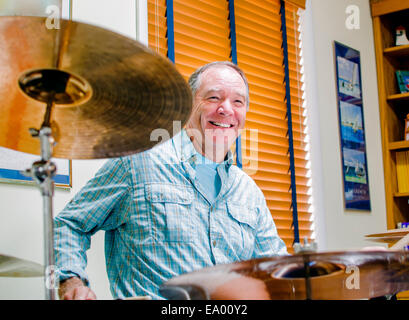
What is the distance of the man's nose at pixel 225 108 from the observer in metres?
1.70

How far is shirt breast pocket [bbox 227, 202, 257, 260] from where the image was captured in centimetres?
156

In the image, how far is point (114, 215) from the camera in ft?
4.74

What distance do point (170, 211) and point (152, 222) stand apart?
0.06 metres

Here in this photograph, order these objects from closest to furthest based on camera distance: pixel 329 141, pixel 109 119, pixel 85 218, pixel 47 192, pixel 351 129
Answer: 1. pixel 47 192
2. pixel 109 119
3. pixel 85 218
4. pixel 329 141
5. pixel 351 129

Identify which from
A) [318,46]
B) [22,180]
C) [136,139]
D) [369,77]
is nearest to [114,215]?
[22,180]

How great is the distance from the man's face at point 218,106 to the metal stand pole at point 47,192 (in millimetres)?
861

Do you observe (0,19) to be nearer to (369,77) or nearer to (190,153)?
(190,153)

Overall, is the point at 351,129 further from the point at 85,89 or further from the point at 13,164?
the point at 85,89

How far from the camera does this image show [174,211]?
1481 mm

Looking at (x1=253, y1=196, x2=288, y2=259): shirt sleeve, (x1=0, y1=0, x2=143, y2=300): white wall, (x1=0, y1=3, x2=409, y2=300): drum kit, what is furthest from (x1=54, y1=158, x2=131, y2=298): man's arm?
(x1=253, y1=196, x2=288, y2=259): shirt sleeve

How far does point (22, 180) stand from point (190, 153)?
504mm

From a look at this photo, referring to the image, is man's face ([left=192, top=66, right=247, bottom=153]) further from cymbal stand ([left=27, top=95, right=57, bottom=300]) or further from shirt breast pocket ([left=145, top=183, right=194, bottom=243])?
cymbal stand ([left=27, top=95, right=57, bottom=300])

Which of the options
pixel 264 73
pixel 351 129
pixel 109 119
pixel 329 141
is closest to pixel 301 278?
pixel 109 119

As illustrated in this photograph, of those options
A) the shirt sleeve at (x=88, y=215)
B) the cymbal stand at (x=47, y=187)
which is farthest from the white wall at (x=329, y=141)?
the cymbal stand at (x=47, y=187)
